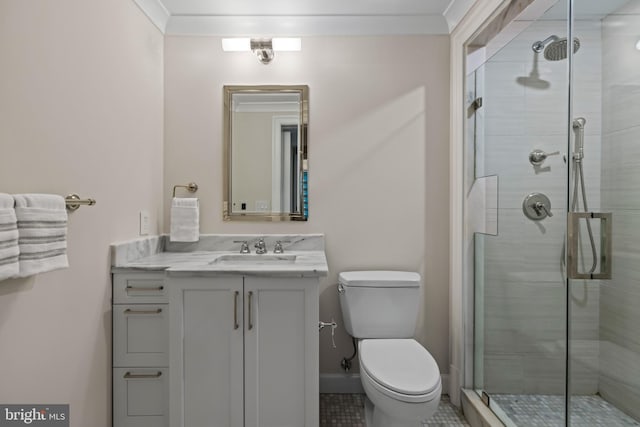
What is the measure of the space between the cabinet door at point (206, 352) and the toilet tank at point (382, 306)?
0.67m

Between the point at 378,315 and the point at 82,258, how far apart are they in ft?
4.65

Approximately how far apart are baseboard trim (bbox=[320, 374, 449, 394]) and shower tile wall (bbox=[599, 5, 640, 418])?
856 mm

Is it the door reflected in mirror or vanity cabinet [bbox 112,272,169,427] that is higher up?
the door reflected in mirror

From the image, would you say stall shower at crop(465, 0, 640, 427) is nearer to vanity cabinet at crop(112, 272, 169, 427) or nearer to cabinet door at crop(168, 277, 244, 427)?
cabinet door at crop(168, 277, 244, 427)

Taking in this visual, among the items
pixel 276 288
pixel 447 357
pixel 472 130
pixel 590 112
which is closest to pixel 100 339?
pixel 276 288

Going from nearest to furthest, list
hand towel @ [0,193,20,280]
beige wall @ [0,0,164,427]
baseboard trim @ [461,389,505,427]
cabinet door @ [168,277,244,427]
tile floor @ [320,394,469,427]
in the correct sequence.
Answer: hand towel @ [0,193,20,280], beige wall @ [0,0,164,427], cabinet door @ [168,277,244,427], baseboard trim @ [461,389,505,427], tile floor @ [320,394,469,427]

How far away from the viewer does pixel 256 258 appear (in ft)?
6.52

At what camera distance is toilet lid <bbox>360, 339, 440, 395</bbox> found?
4.66 feet

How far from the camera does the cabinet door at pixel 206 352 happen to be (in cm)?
151

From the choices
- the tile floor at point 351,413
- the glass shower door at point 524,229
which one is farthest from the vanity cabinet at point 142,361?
the glass shower door at point 524,229

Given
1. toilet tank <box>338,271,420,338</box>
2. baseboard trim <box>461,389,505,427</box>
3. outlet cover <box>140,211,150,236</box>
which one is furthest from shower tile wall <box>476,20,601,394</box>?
outlet cover <box>140,211,150,236</box>

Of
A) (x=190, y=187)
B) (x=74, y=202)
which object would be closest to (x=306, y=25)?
(x=190, y=187)

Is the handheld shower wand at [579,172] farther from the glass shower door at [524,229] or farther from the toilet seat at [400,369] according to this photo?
the toilet seat at [400,369]

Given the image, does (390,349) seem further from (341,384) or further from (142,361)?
(142,361)
